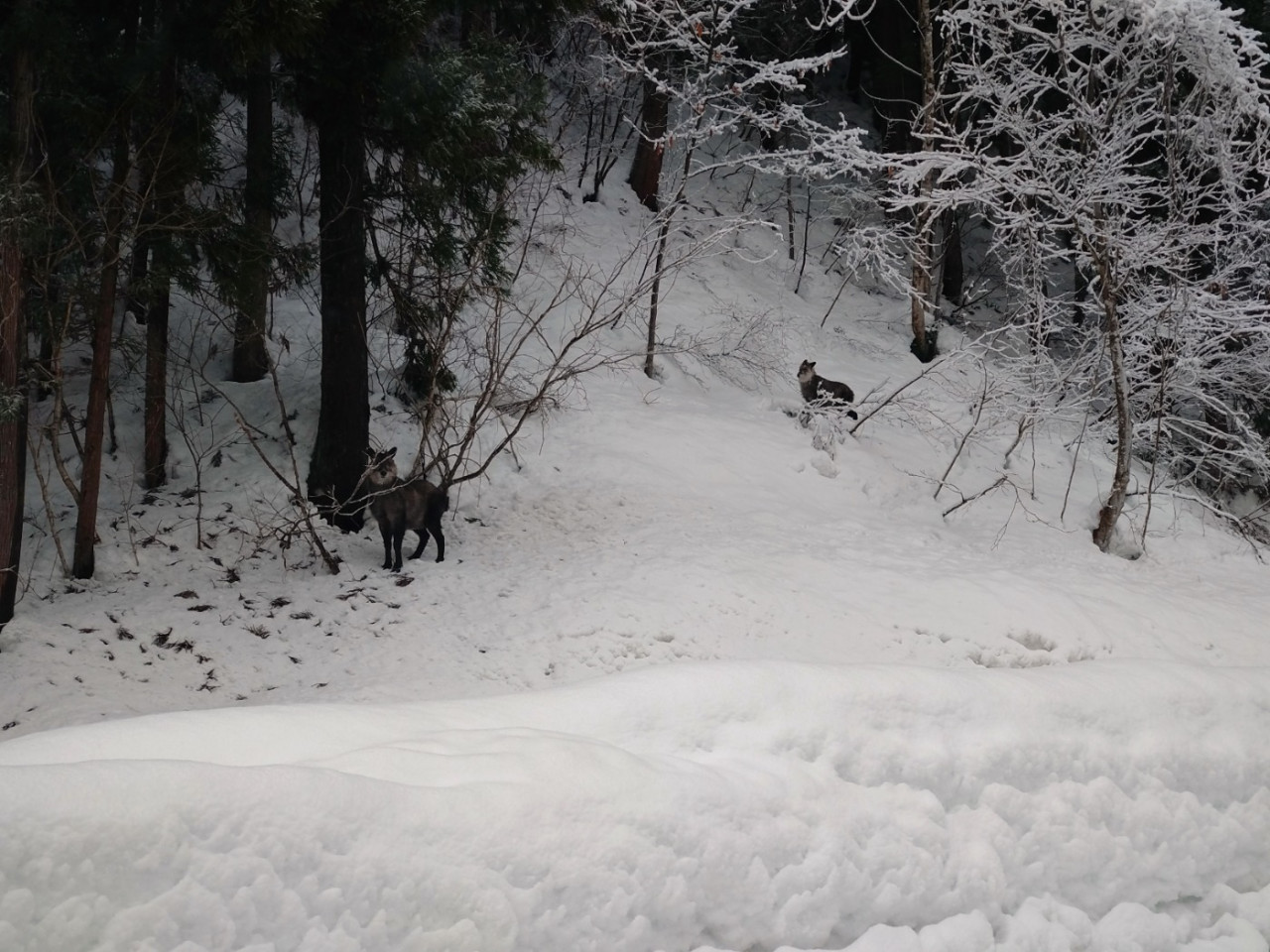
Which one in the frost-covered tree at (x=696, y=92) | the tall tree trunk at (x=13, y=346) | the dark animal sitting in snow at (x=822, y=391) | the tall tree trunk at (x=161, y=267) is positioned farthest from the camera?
the dark animal sitting in snow at (x=822, y=391)

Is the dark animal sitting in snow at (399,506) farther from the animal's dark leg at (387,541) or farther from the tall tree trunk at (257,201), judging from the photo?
the tall tree trunk at (257,201)

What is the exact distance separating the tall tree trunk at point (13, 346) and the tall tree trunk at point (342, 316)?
8.47ft

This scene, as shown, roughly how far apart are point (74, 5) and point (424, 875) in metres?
8.17

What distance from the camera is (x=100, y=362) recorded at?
8.19m

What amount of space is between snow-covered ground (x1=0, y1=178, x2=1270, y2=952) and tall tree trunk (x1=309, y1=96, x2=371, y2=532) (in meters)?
0.68

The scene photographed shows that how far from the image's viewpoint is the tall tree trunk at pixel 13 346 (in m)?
7.04

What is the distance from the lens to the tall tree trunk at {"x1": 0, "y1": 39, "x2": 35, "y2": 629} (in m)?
7.04

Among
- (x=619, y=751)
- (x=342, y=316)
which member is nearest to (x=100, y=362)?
(x=342, y=316)

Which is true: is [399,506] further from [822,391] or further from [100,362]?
[822,391]

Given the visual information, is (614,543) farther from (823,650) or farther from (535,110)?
(535,110)

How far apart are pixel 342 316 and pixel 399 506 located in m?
2.12

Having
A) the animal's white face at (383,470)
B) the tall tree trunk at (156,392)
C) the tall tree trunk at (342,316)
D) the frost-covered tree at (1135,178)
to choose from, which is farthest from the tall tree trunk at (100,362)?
the frost-covered tree at (1135,178)

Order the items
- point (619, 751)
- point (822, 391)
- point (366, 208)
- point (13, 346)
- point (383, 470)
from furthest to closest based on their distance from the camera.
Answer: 1. point (822, 391)
2. point (366, 208)
3. point (383, 470)
4. point (13, 346)
5. point (619, 751)

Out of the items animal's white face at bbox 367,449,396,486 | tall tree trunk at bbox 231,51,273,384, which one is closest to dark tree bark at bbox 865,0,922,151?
tall tree trunk at bbox 231,51,273,384
